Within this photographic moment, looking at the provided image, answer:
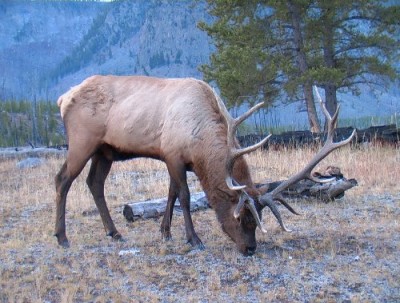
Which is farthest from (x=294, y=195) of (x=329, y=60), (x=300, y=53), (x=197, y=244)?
(x=329, y=60)

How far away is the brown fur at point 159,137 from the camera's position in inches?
305

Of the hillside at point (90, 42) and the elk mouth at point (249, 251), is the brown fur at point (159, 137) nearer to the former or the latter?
the elk mouth at point (249, 251)

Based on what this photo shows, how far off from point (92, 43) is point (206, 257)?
11872cm

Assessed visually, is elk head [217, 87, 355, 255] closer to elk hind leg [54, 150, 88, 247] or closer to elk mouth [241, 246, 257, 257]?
elk mouth [241, 246, 257, 257]

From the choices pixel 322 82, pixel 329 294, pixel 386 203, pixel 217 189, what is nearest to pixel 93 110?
pixel 217 189

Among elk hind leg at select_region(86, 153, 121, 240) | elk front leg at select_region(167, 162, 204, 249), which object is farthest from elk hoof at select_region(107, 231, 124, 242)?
elk front leg at select_region(167, 162, 204, 249)

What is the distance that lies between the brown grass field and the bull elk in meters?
0.39

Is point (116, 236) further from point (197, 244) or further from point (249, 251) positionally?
point (249, 251)

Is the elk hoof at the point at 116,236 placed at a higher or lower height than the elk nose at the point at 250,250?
lower

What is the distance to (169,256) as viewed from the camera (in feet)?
24.8

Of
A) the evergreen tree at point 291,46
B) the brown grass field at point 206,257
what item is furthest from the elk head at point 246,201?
the evergreen tree at point 291,46

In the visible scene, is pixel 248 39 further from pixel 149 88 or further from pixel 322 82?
pixel 149 88

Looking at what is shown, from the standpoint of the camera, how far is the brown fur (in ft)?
25.5

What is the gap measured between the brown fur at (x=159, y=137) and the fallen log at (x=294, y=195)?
82 cm
